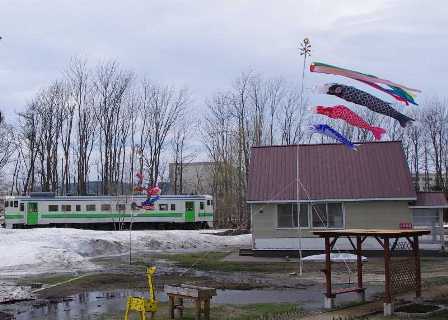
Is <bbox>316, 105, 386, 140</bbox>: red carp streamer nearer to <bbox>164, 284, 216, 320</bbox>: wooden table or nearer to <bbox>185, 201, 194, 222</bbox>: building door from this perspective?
<bbox>164, 284, 216, 320</bbox>: wooden table

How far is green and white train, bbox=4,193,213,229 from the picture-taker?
4534cm

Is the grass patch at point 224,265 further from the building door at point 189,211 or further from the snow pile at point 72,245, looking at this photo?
the building door at point 189,211

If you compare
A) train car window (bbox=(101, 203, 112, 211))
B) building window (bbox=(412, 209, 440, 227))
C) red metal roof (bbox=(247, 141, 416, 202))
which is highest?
red metal roof (bbox=(247, 141, 416, 202))

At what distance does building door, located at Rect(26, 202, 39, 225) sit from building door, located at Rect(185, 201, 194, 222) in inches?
454

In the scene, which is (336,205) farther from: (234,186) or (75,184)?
(75,184)

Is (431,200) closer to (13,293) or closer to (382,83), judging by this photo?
(382,83)

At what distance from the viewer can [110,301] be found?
584 inches

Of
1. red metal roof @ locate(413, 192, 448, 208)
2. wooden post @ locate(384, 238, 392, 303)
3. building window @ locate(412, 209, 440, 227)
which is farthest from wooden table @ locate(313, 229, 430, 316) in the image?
building window @ locate(412, 209, 440, 227)

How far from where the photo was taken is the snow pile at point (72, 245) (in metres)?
23.4

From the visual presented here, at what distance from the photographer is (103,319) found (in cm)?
1218

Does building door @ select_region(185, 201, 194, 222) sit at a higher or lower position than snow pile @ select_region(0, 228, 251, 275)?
higher

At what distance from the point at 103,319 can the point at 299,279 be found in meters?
8.36

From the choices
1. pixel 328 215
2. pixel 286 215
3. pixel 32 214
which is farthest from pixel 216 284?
pixel 32 214

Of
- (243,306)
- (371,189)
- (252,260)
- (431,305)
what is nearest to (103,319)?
(243,306)
